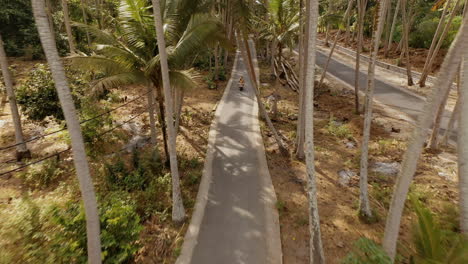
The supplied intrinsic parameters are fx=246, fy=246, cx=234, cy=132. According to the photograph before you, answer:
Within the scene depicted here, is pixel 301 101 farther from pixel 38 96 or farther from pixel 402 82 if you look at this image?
pixel 402 82

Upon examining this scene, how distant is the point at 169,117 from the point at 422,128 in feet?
18.6

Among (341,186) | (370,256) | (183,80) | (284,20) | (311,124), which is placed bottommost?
(341,186)

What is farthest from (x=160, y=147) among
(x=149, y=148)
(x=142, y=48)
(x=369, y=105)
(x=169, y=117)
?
(x=369, y=105)

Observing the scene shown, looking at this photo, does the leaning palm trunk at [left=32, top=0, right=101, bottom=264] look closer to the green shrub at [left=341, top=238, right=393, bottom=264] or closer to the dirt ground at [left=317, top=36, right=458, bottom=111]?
the green shrub at [left=341, top=238, right=393, bottom=264]

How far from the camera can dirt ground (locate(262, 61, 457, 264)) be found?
7.06 metres

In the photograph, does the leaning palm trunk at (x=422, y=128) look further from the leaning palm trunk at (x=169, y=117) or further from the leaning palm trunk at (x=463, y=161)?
the leaning palm trunk at (x=169, y=117)

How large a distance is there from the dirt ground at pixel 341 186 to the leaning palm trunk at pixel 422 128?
1042 mm

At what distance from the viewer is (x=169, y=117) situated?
6.91 metres

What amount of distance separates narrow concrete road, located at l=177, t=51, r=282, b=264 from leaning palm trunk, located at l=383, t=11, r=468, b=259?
324cm

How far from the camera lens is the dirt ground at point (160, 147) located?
7031 millimetres

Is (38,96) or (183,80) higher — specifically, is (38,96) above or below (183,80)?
below

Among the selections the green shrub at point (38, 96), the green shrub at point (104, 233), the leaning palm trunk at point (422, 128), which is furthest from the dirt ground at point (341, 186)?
the green shrub at point (38, 96)

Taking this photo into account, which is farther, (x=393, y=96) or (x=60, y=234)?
(x=393, y=96)

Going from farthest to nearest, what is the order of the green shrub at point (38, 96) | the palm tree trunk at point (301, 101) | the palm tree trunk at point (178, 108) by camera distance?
the palm tree trunk at point (178, 108), the green shrub at point (38, 96), the palm tree trunk at point (301, 101)
